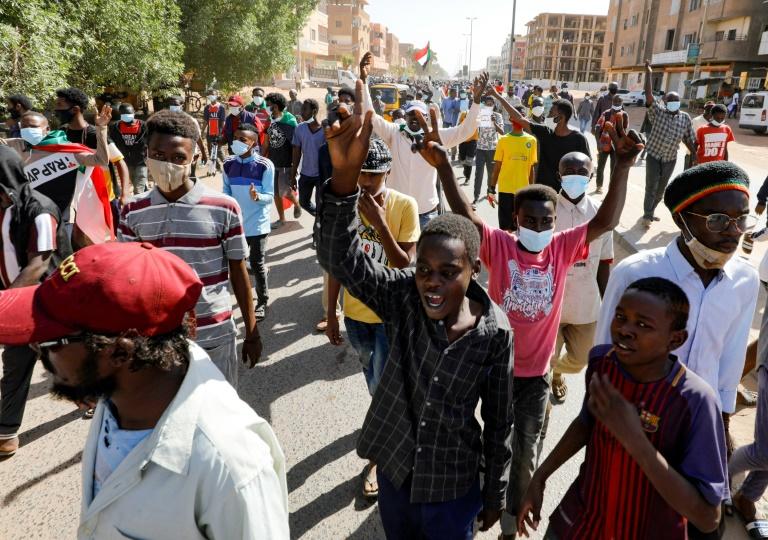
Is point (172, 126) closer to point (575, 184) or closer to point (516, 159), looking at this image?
point (575, 184)

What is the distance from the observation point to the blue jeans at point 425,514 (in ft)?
6.21

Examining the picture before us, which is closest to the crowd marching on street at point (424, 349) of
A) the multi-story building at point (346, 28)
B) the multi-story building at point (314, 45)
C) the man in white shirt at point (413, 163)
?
the man in white shirt at point (413, 163)

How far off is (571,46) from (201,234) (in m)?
105

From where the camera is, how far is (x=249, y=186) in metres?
5.20

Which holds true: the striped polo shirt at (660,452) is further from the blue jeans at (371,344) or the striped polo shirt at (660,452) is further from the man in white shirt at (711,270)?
the blue jeans at (371,344)

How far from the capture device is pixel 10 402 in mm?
3225

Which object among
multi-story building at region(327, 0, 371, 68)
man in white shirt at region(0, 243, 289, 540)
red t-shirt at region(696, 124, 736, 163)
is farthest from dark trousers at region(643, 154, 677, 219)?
multi-story building at region(327, 0, 371, 68)

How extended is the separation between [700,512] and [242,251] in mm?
2264

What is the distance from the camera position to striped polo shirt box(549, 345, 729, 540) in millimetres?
1597

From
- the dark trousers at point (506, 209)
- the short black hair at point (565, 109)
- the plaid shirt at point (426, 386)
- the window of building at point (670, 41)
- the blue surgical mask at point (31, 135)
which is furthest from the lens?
the window of building at point (670, 41)

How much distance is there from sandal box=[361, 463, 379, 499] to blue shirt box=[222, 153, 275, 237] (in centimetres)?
284

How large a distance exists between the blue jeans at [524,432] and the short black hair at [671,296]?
99 centimetres

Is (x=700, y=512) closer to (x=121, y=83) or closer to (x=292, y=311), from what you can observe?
(x=292, y=311)

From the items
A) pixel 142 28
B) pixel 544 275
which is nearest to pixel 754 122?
pixel 142 28
